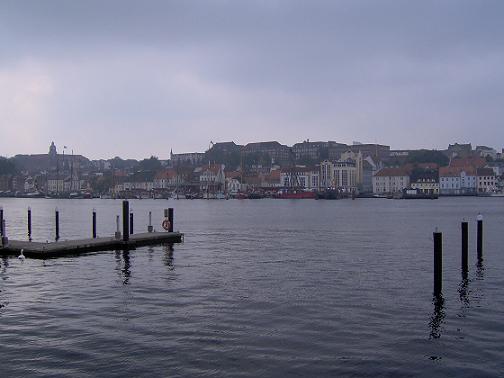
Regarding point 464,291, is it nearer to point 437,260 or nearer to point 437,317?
point 437,260

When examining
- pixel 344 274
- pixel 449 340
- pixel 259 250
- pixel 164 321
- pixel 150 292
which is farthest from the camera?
pixel 259 250

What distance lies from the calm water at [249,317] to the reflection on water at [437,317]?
0.23 ft

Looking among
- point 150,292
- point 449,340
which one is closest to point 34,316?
point 150,292

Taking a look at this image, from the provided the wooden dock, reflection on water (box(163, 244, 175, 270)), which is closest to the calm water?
reflection on water (box(163, 244, 175, 270))

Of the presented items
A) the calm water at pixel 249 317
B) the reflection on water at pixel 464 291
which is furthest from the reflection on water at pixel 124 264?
the reflection on water at pixel 464 291

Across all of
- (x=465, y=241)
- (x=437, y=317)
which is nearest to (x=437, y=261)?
(x=437, y=317)

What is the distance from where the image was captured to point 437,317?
781 inches

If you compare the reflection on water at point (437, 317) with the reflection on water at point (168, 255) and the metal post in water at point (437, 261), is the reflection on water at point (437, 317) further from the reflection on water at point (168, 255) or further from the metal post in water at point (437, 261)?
the reflection on water at point (168, 255)

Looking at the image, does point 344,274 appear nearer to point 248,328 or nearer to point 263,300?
point 263,300

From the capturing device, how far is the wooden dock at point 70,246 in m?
34.2

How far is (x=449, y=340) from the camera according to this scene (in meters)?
17.2

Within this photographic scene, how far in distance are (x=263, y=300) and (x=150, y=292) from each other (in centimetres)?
483

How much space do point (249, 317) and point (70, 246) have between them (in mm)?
19446

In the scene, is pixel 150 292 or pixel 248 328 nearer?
pixel 248 328
